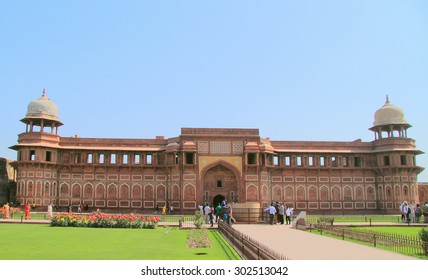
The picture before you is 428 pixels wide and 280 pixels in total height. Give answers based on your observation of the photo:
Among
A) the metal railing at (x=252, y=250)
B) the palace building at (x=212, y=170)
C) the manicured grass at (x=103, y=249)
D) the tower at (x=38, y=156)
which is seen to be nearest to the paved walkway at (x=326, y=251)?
the metal railing at (x=252, y=250)

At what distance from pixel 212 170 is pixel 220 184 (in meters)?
1.58

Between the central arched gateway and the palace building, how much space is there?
98mm

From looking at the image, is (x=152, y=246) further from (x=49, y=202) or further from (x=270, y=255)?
(x=49, y=202)

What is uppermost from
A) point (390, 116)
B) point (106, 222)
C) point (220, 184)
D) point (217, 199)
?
point (390, 116)

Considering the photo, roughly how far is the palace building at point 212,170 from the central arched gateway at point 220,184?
0.10 metres

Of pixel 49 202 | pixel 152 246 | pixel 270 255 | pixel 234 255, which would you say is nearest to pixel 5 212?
pixel 49 202

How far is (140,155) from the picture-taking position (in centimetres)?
4119

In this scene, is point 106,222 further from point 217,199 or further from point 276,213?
point 217,199

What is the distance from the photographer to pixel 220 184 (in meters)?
41.0

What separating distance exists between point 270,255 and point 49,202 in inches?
1396

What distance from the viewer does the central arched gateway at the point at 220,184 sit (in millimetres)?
40500

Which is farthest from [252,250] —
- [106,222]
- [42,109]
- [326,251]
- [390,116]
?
[390,116]

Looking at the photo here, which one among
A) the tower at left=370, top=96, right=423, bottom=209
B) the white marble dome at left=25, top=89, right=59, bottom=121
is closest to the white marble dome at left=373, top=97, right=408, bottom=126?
the tower at left=370, top=96, right=423, bottom=209

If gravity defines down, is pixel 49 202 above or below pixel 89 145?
below
